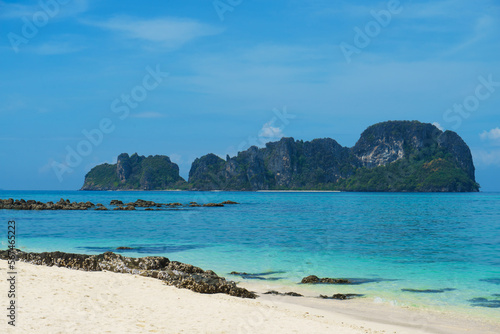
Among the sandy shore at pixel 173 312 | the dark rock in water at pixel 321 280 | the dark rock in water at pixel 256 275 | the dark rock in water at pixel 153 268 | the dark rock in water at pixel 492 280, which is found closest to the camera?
the sandy shore at pixel 173 312

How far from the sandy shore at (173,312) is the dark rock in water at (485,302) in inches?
85.6

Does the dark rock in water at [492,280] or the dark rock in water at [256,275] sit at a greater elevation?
the dark rock in water at [492,280]

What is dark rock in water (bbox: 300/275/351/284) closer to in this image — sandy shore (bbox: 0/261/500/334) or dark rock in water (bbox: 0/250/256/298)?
sandy shore (bbox: 0/261/500/334)

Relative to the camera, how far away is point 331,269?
65.8 ft

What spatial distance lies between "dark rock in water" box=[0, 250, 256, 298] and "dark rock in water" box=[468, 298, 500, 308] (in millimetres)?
7462

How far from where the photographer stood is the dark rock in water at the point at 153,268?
558 inches

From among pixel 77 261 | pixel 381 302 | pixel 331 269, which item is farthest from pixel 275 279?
pixel 77 261

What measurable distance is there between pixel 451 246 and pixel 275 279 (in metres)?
16.4

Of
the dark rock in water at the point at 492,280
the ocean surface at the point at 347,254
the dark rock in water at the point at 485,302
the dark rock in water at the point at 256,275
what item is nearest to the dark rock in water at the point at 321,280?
the ocean surface at the point at 347,254

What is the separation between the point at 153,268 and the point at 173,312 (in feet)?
20.0

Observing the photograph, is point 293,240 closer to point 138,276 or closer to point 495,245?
point 495,245

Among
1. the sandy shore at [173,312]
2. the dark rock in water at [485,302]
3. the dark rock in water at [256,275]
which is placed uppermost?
the sandy shore at [173,312]

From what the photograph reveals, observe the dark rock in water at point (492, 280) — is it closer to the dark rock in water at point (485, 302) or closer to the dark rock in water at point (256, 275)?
the dark rock in water at point (485, 302)

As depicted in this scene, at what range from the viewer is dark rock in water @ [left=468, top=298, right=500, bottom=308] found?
13797mm
